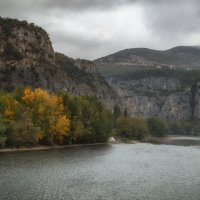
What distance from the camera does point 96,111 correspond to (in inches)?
6176

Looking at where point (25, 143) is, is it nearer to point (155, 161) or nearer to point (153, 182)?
point (155, 161)

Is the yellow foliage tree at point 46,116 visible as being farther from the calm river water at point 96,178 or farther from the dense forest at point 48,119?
the calm river water at point 96,178

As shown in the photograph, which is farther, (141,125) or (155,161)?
(141,125)

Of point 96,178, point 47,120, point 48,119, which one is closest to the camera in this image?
point 96,178

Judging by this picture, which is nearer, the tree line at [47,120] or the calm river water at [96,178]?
the calm river water at [96,178]

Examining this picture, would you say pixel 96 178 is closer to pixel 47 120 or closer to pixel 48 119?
pixel 48 119

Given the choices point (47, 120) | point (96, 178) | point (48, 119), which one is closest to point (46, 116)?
point (48, 119)

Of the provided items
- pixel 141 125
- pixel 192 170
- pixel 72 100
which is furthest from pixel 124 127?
pixel 192 170

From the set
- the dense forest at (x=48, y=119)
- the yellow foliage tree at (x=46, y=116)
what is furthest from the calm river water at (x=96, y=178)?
the yellow foliage tree at (x=46, y=116)

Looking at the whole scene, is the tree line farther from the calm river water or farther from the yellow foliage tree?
the calm river water

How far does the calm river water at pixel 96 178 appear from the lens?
178 feet

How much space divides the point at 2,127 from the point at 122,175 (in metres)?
44.1

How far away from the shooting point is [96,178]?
67438mm

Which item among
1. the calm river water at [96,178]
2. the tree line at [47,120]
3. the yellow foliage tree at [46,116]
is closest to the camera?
the calm river water at [96,178]
